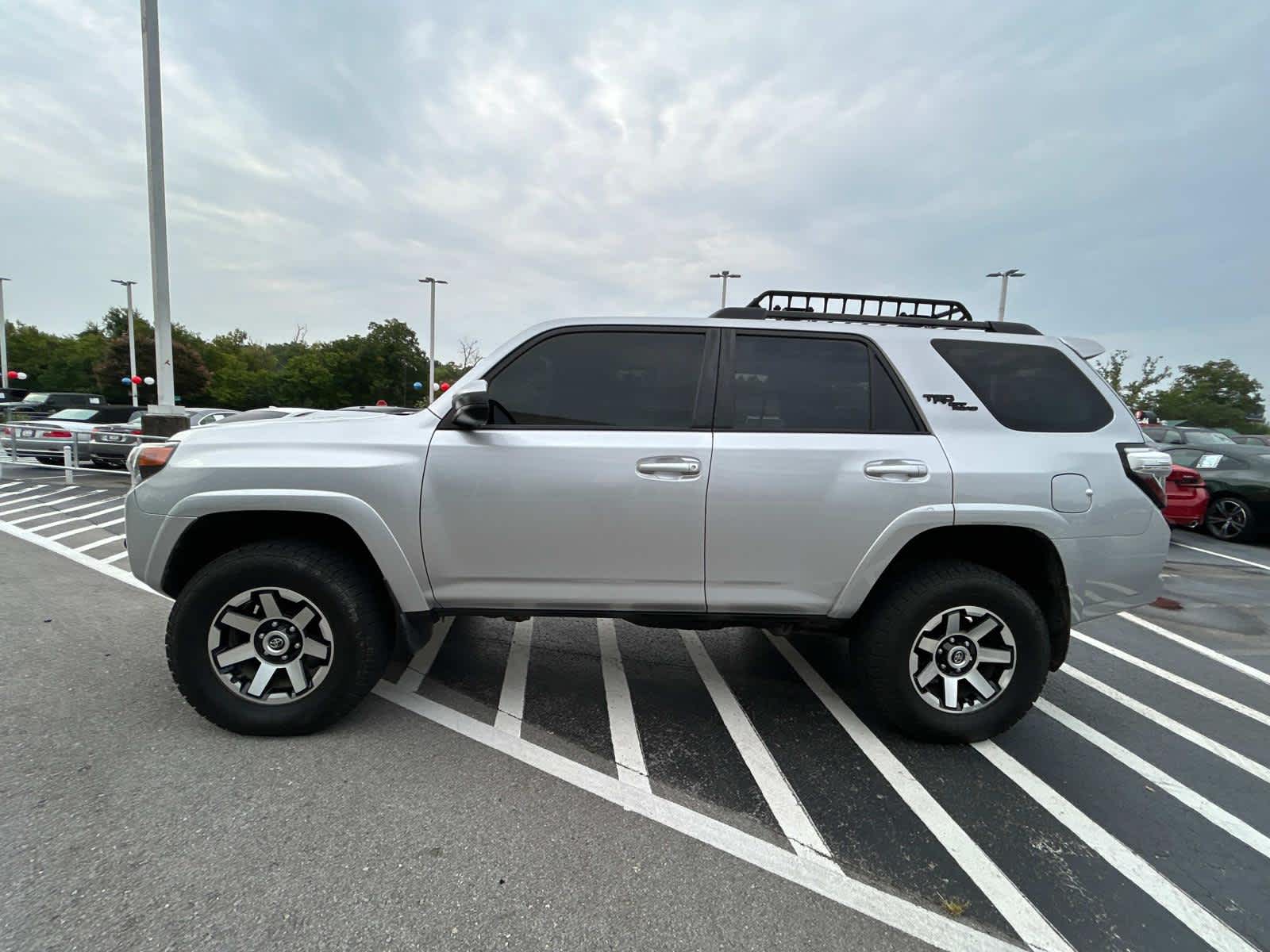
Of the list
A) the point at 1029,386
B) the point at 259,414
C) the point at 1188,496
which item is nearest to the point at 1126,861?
the point at 1029,386

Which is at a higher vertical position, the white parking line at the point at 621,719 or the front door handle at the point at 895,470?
the front door handle at the point at 895,470

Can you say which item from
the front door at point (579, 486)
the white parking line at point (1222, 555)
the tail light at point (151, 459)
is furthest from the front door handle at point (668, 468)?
the white parking line at point (1222, 555)

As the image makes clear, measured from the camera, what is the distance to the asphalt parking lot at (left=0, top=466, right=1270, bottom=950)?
1.85m

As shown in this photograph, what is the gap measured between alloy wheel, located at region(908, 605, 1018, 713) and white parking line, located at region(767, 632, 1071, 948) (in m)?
0.37

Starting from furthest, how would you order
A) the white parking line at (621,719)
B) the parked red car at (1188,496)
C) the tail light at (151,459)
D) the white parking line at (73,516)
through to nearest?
the parked red car at (1188,496) < the white parking line at (73,516) < the tail light at (151,459) < the white parking line at (621,719)

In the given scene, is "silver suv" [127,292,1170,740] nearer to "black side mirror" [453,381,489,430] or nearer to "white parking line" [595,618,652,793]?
"black side mirror" [453,381,489,430]

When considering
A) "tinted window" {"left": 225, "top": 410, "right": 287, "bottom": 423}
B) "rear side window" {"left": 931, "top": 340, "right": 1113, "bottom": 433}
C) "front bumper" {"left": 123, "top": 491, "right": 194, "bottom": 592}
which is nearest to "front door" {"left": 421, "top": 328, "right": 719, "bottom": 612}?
"front bumper" {"left": 123, "top": 491, "right": 194, "bottom": 592}

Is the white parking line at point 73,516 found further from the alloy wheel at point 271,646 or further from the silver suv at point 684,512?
the alloy wheel at point 271,646

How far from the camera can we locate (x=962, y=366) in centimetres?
290

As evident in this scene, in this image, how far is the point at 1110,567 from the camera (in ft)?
9.10

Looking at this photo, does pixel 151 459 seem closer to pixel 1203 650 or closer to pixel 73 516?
pixel 1203 650

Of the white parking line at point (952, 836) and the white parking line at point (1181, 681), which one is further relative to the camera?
the white parking line at point (1181, 681)

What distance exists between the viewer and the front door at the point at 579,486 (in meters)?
2.67

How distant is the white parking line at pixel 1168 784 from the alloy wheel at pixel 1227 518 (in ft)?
27.7
